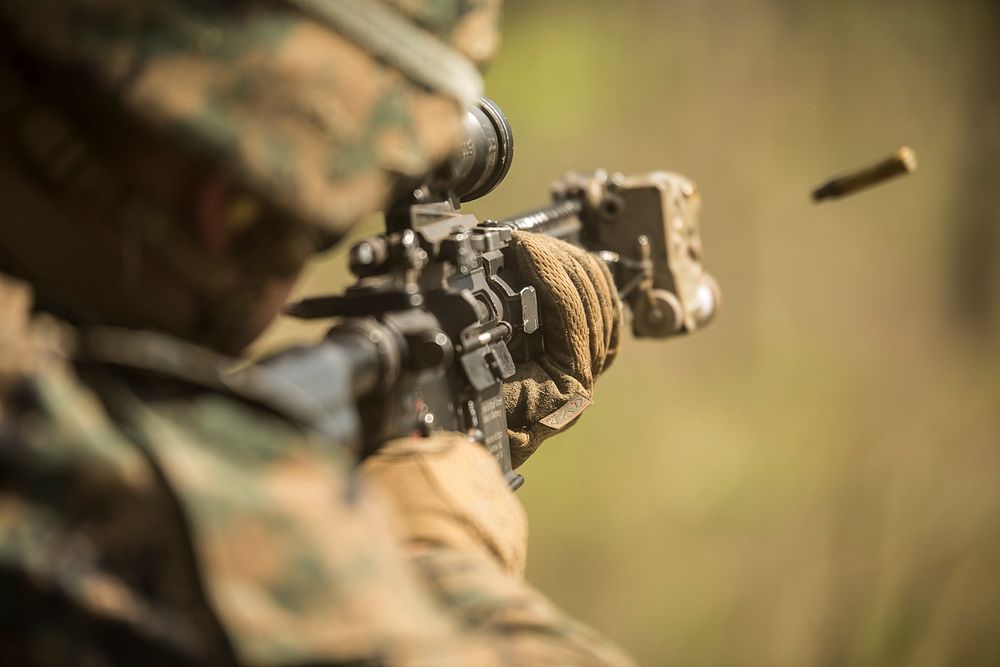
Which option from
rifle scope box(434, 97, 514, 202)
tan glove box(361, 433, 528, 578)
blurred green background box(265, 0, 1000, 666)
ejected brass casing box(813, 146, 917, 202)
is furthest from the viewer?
blurred green background box(265, 0, 1000, 666)

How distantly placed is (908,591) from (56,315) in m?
1.80

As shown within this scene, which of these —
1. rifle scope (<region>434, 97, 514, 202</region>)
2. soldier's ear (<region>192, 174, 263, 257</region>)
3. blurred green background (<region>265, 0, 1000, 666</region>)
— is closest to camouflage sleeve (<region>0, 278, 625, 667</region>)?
soldier's ear (<region>192, 174, 263, 257</region>)

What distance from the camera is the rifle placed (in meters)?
0.61

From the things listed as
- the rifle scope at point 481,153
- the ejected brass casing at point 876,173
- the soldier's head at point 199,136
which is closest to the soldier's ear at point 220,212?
the soldier's head at point 199,136

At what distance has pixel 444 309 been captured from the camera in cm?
71

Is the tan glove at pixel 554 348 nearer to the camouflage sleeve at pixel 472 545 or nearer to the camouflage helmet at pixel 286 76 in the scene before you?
the camouflage sleeve at pixel 472 545

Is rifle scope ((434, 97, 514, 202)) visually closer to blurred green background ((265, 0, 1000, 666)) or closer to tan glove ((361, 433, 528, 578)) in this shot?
tan glove ((361, 433, 528, 578))

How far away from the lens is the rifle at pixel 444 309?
0.61 m

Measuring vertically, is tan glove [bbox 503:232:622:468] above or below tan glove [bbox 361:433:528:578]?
above

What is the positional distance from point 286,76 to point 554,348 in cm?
47

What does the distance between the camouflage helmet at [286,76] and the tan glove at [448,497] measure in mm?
154

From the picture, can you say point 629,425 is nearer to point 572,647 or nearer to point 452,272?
point 452,272

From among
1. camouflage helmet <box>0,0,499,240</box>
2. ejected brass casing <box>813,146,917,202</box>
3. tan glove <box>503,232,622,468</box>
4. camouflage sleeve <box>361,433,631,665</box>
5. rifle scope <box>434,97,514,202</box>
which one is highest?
ejected brass casing <box>813,146,917,202</box>

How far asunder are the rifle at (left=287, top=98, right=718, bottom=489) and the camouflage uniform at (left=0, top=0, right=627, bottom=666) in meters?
0.10
